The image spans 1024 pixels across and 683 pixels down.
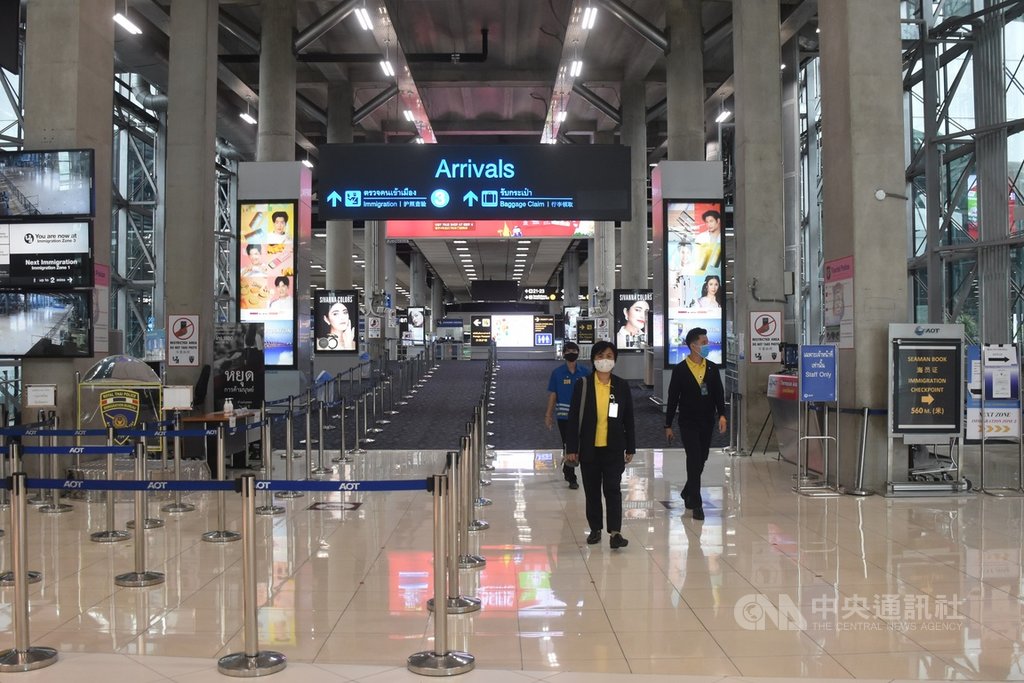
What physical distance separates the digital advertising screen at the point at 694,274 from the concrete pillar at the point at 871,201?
6980 millimetres

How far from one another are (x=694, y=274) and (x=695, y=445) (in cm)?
985

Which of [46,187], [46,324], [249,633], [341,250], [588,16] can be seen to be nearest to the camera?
[249,633]

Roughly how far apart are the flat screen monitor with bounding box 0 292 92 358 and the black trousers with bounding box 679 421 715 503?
21.2 feet

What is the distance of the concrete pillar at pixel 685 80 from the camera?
20.3 meters

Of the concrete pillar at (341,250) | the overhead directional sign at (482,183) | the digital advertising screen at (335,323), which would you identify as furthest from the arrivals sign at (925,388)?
the concrete pillar at (341,250)

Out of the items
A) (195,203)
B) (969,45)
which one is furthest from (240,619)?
(969,45)

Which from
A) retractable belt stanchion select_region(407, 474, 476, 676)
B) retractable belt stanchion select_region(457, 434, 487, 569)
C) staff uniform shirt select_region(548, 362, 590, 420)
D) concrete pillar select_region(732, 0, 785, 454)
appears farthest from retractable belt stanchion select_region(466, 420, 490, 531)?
concrete pillar select_region(732, 0, 785, 454)

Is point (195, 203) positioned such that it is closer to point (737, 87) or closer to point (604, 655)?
point (737, 87)

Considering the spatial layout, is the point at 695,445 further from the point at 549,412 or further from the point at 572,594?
the point at 572,594

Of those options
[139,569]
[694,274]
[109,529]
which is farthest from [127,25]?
[139,569]

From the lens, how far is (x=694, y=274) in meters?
17.5

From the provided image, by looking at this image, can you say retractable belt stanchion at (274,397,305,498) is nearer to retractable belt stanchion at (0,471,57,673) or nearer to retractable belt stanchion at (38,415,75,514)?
retractable belt stanchion at (38,415,75,514)

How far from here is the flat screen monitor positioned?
9.55 m

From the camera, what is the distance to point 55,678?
4.18 m
